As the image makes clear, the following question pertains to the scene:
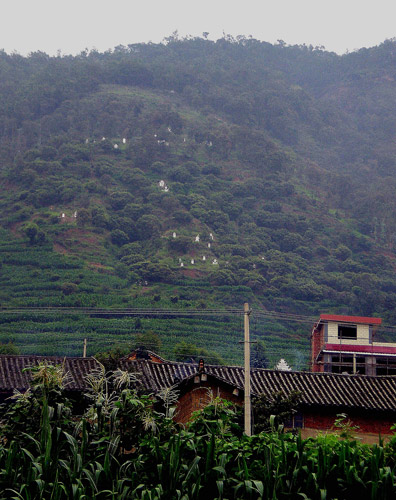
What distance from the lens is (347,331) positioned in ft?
165

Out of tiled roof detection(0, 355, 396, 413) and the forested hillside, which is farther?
the forested hillside

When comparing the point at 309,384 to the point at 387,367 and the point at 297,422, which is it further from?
the point at 387,367

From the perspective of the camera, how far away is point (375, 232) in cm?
13050

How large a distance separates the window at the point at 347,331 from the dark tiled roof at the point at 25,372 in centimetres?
2268

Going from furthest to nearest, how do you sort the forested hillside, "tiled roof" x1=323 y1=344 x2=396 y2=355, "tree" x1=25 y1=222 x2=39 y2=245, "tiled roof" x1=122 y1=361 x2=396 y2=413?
"tree" x1=25 y1=222 x2=39 y2=245, the forested hillside, "tiled roof" x1=323 y1=344 x2=396 y2=355, "tiled roof" x1=122 y1=361 x2=396 y2=413

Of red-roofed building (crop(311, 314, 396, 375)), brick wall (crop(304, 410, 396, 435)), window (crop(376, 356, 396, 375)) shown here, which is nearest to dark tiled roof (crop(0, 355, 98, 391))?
brick wall (crop(304, 410, 396, 435))

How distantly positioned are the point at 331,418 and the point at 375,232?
104059mm

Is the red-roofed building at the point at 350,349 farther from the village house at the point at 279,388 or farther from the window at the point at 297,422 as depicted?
the window at the point at 297,422

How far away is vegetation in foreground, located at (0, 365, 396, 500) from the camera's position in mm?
15469

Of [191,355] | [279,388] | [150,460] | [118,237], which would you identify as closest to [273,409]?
[279,388]

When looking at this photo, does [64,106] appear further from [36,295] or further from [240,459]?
[240,459]

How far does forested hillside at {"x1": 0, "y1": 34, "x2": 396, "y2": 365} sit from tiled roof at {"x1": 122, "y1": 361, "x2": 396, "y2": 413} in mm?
35387

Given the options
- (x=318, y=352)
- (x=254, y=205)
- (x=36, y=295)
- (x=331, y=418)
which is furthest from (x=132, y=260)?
(x=331, y=418)

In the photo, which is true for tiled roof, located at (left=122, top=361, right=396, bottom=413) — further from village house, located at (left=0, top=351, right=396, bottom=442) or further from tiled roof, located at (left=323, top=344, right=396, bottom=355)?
tiled roof, located at (left=323, top=344, right=396, bottom=355)
